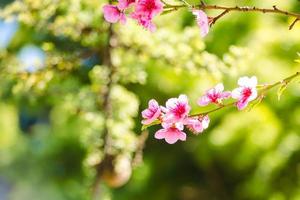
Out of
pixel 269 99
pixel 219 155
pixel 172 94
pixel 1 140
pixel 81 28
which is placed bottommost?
pixel 1 140

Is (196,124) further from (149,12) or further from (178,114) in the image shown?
(149,12)

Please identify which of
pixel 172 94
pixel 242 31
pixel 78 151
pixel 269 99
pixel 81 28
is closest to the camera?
pixel 81 28

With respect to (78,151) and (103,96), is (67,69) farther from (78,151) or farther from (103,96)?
(78,151)

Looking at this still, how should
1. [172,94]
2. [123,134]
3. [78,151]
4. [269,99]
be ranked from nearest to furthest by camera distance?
[123,134] → [269,99] → [172,94] → [78,151]

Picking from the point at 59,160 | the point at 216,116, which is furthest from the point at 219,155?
the point at 59,160

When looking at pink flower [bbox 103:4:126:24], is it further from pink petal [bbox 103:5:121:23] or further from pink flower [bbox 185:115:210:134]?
pink flower [bbox 185:115:210:134]
